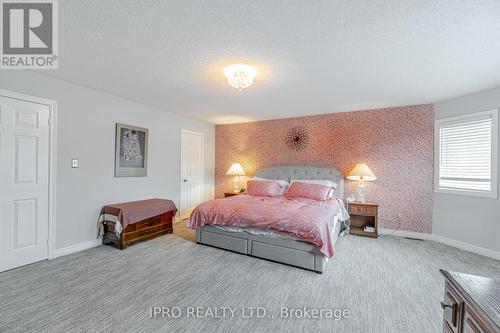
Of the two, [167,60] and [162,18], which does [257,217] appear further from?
[162,18]

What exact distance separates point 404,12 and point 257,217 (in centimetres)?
250

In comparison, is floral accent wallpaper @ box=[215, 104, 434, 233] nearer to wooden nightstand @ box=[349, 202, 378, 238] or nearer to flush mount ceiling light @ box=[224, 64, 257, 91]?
wooden nightstand @ box=[349, 202, 378, 238]

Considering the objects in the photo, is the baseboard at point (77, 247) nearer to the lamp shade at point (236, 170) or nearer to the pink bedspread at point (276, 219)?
the pink bedspread at point (276, 219)

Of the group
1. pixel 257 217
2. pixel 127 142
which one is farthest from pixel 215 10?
pixel 127 142

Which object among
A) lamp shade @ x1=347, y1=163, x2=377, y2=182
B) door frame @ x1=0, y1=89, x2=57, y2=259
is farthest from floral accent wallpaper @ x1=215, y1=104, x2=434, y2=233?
door frame @ x1=0, y1=89, x2=57, y2=259

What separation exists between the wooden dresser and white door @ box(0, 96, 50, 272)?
4.02 m

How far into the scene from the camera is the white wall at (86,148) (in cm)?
299

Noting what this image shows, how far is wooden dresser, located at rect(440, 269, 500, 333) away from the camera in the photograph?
0.67 meters

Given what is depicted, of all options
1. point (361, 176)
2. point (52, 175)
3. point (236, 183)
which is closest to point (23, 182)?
point (52, 175)

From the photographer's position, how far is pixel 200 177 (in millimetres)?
5625

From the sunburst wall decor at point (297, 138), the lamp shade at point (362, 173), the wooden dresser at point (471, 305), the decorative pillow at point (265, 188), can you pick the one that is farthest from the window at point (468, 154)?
the wooden dresser at point (471, 305)

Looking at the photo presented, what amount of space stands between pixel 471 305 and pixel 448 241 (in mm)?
3935

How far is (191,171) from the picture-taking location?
5.32 meters

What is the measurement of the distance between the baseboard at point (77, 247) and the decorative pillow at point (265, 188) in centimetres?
276
